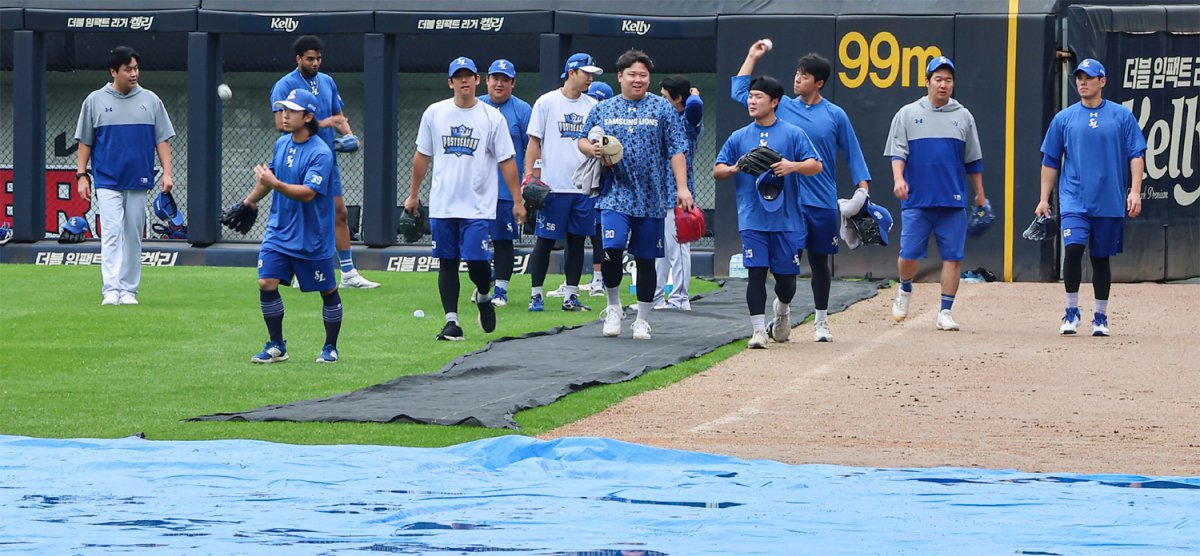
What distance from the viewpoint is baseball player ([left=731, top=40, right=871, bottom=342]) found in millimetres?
11062

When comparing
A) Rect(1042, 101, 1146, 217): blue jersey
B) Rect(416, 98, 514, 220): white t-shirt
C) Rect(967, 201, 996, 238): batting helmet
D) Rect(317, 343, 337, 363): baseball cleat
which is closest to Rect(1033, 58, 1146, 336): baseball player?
Rect(1042, 101, 1146, 217): blue jersey

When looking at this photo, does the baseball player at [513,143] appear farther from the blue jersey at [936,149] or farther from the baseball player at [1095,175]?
the baseball player at [1095,175]

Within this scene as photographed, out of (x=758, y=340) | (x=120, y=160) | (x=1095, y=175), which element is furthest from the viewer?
(x=120, y=160)

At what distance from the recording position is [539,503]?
594cm

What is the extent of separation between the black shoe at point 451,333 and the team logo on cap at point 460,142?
42.8 inches

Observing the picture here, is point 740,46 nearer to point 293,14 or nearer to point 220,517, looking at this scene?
point 293,14

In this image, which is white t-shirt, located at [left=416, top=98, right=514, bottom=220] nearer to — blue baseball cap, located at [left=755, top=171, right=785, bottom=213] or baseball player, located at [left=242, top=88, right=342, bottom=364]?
baseball player, located at [left=242, top=88, right=342, bottom=364]

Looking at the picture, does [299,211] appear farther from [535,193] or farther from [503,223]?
[503,223]

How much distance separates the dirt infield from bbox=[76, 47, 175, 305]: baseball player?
5.35m

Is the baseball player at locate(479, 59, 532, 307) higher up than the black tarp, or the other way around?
the baseball player at locate(479, 59, 532, 307)

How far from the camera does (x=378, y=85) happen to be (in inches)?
713

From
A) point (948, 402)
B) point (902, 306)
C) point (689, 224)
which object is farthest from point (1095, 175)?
point (948, 402)

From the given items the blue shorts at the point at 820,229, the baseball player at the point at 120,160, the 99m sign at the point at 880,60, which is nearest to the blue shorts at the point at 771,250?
the blue shorts at the point at 820,229

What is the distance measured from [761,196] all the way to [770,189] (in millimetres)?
83
